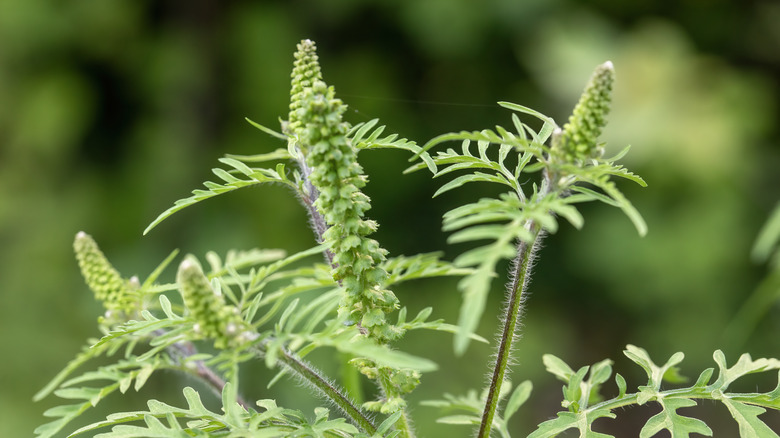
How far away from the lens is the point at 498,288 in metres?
4.12

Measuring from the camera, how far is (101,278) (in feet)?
3.44

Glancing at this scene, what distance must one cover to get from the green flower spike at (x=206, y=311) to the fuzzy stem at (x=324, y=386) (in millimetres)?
69

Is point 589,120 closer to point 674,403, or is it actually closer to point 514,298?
point 514,298

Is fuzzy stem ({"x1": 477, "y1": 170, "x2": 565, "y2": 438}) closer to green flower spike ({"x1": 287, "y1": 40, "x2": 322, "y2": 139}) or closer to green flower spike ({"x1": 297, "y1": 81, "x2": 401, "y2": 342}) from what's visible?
green flower spike ({"x1": 297, "y1": 81, "x2": 401, "y2": 342})

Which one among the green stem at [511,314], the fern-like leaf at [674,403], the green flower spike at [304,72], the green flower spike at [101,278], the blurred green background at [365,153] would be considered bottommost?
the fern-like leaf at [674,403]

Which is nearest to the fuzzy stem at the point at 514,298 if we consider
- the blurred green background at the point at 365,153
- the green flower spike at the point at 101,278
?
the green flower spike at the point at 101,278

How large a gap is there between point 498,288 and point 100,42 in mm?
2711

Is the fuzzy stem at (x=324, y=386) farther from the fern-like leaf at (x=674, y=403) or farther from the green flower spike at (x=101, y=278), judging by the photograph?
the green flower spike at (x=101, y=278)

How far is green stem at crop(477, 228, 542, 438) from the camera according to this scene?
809 mm

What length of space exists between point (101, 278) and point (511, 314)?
63cm

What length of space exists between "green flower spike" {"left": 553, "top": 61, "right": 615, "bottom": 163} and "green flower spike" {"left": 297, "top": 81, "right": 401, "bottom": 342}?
0.74 ft

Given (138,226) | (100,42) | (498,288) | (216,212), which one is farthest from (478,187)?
(100,42)

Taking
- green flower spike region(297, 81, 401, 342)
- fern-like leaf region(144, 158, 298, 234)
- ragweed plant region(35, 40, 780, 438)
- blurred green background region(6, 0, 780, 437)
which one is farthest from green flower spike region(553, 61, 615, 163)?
blurred green background region(6, 0, 780, 437)

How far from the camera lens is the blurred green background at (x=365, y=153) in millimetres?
3639
